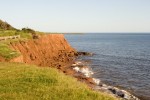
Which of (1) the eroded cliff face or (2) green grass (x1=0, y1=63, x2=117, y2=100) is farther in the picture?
(1) the eroded cliff face

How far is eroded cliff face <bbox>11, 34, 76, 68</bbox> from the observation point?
5686 centimetres

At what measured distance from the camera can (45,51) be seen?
7469cm

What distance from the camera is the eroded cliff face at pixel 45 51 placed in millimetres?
56856

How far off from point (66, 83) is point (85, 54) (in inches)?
2719

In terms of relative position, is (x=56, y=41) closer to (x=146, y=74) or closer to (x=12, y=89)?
(x=146, y=74)

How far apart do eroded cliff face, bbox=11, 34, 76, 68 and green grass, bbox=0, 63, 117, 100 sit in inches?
568

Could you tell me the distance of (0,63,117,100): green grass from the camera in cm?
1933

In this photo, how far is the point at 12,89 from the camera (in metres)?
20.8

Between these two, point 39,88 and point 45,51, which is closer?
point 39,88

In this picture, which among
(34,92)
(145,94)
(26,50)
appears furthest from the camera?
(26,50)

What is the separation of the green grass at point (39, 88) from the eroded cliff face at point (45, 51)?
14436 mm

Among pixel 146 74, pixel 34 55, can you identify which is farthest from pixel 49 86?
pixel 34 55

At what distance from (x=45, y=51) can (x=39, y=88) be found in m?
53.8

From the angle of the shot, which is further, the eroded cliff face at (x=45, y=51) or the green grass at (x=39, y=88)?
the eroded cliff face at (x=45, y=51)
